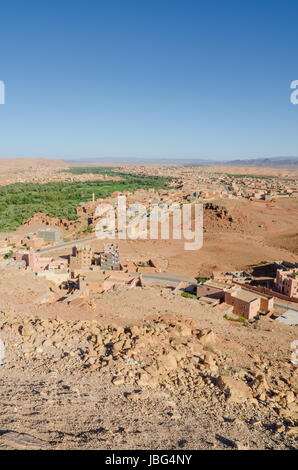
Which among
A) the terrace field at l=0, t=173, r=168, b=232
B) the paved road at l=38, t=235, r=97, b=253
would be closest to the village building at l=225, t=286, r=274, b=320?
the paved road at l=38, t=235, r=97, b=253

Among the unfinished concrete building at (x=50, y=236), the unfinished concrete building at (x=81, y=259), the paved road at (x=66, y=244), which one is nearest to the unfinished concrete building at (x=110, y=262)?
the unfinished concrete building at (x=81, y=259)

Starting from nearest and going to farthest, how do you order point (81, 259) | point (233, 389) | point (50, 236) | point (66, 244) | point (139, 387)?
point (139, 387), point (233, 389), point (81, 259), point (66, 244), point (50, 236)

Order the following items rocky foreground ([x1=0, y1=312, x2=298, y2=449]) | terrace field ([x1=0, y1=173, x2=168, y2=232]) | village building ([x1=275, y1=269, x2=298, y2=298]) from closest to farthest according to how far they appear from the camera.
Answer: rocky foreground ([x1=0, y1=312, x2=298, y2=449]) → village building ([x1=275, y1=269, x2=298, y2=298]) → terrace field ([x1=0, y1=173, x2=168, y2=232])

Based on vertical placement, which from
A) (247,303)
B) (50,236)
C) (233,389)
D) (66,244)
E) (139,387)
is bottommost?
(66,244)

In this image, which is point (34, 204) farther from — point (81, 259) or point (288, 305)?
point (288, 305)

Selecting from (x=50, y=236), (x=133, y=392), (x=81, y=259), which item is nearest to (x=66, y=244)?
(x=50, y=236)

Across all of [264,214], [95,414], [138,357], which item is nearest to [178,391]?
[138,357]

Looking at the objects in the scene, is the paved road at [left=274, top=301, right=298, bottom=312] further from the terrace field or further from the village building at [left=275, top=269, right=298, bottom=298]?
the terrace field

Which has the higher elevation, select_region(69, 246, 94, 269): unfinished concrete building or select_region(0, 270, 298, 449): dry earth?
select_region(0, 270, 298, 449): dry earth
